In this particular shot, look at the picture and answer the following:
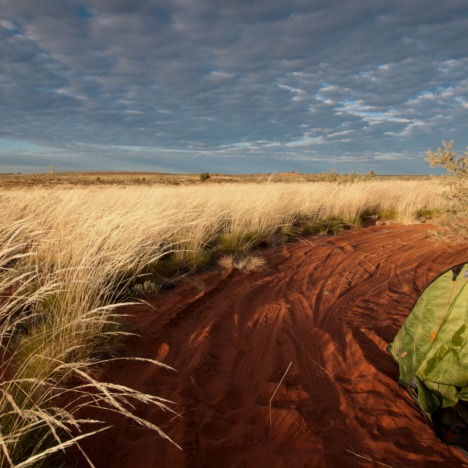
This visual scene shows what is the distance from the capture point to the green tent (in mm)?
2627

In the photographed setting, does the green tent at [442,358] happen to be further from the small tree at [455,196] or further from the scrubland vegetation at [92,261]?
the small tree at [455,196]

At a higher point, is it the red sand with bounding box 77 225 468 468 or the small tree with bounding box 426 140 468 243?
the small tree with bounding box 426 140 468 243

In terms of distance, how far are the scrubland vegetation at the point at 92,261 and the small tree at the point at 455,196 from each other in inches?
17.1

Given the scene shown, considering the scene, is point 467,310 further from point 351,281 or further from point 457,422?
point 351,281

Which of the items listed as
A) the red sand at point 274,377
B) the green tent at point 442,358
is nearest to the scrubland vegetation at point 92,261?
the red sand at point 274,377

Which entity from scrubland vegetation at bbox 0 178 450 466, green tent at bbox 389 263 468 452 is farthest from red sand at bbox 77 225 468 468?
scrubland vegetation at bbox 0 178 450 466

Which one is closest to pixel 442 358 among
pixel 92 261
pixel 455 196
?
pixel 92 261

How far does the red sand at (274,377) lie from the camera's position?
7.64 ft

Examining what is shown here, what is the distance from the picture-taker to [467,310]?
110 inches

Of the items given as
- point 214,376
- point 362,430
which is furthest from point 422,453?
point 214,376

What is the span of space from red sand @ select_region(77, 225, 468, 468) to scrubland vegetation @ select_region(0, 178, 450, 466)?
298 millimetres

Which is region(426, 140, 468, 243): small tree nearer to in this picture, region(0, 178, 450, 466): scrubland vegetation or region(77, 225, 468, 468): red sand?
region(0, 178, 450, 466): scrubland vegetation

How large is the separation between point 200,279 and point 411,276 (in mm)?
3547

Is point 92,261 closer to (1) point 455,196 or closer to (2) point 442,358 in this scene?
(2) point 442,358
